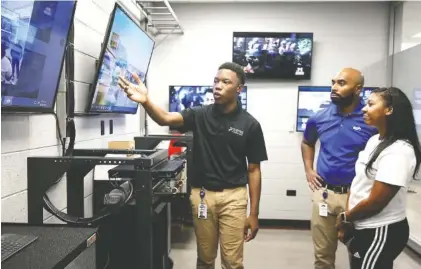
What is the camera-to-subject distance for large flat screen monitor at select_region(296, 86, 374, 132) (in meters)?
4.89

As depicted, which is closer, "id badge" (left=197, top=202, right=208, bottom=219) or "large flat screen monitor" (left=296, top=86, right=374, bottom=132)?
"id badge" (left=197, top=202, right=208, bottom=219)

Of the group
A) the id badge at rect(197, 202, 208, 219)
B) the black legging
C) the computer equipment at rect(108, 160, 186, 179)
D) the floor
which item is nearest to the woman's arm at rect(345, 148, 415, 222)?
the black legging

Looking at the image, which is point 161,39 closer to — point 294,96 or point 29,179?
point 294,96

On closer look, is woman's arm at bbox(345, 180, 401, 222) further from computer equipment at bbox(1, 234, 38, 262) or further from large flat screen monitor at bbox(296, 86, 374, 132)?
large flat screen monitor at bbox(296, 86, 374, 132)

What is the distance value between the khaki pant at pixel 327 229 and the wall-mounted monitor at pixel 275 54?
8.87ft

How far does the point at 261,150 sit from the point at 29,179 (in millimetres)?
1382

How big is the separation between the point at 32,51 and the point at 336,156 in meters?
1.93

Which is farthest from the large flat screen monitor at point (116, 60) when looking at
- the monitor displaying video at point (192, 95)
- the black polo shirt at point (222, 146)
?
the monitor displaying video at point (192, 95)

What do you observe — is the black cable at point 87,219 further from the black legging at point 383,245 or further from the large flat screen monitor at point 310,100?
the large flat screen monitor at point 310,100

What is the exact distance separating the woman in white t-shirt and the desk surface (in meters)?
1.38

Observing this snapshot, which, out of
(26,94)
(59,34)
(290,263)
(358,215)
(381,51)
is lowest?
(290,263)

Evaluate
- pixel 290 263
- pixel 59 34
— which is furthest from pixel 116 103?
pixel 290 263

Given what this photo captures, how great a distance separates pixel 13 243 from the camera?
4.15ft

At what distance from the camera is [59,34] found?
179 cm
